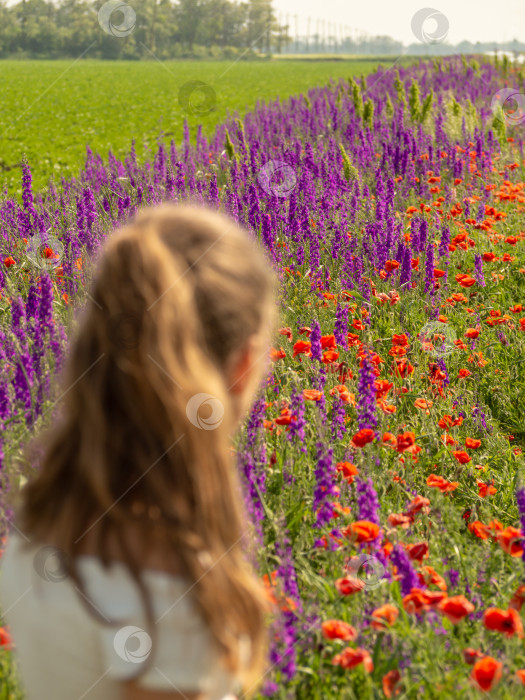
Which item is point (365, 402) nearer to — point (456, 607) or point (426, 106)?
point (456, 607)

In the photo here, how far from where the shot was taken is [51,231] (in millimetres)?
4637

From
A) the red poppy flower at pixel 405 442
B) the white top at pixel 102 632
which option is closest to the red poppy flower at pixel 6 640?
the white top at pixel 102 632

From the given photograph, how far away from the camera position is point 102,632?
1.18 meters

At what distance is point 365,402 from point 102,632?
4.75ft

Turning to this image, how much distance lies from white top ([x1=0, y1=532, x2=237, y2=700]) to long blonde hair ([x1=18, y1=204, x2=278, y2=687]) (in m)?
0.03

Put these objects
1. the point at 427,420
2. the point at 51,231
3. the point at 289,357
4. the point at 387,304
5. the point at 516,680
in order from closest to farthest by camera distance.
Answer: the point at 516,680 → the point at 427,420 → the point at 289,357 → the point at 387,304 → the point at 51,231

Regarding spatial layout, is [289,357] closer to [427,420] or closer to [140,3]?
[427,420]

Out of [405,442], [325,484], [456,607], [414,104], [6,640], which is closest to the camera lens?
[456,607]

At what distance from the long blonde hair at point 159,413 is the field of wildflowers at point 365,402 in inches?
18.5

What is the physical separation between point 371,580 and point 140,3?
8498cm

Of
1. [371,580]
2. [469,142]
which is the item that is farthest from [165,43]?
[371,580]

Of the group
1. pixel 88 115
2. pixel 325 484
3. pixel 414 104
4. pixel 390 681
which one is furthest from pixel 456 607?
pixel 88 115

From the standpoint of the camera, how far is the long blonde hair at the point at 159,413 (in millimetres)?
1140

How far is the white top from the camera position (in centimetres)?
117
